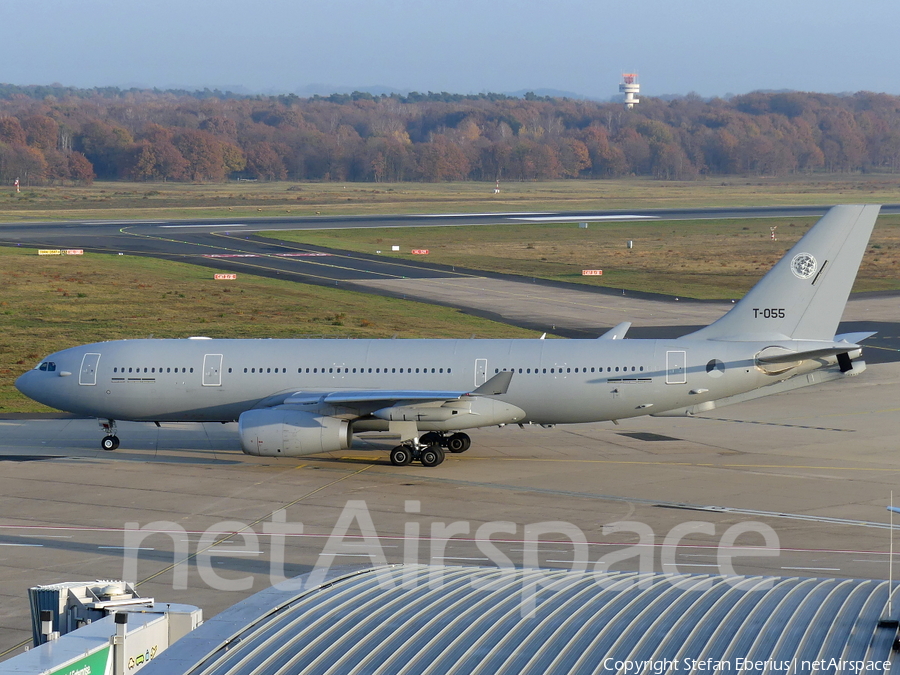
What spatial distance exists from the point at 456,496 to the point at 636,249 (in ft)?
254

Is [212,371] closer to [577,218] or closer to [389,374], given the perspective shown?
[389,374]

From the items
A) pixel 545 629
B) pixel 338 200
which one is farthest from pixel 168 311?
pixel 338 200

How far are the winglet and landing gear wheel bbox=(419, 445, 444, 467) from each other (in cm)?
262

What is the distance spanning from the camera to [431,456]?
34.9 metres

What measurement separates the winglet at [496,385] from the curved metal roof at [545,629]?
756 inches

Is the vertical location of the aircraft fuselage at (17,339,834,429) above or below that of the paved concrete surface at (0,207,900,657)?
above

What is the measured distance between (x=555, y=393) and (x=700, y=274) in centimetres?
5585

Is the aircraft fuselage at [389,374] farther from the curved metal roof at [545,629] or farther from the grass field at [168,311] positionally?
the curved metal roof at [545,629]

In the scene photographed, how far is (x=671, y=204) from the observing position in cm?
16425

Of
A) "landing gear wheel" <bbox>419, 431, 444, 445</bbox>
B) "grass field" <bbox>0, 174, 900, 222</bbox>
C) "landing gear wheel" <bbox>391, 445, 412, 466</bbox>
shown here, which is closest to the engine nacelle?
"landing gear wheel" <bbox>391, 445, 412, 466</bbox>

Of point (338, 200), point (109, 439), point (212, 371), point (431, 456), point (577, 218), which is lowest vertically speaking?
point (109, 439)

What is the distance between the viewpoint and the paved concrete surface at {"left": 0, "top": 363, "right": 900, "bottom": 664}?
24906 millimetres

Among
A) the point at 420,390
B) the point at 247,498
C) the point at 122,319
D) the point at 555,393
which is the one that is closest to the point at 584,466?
the point at 555,393

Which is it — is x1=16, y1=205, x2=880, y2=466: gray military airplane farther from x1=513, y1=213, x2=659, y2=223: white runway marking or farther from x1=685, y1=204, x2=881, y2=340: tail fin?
x1=513, y1=213, x2=659, y2=223: white runway marking
